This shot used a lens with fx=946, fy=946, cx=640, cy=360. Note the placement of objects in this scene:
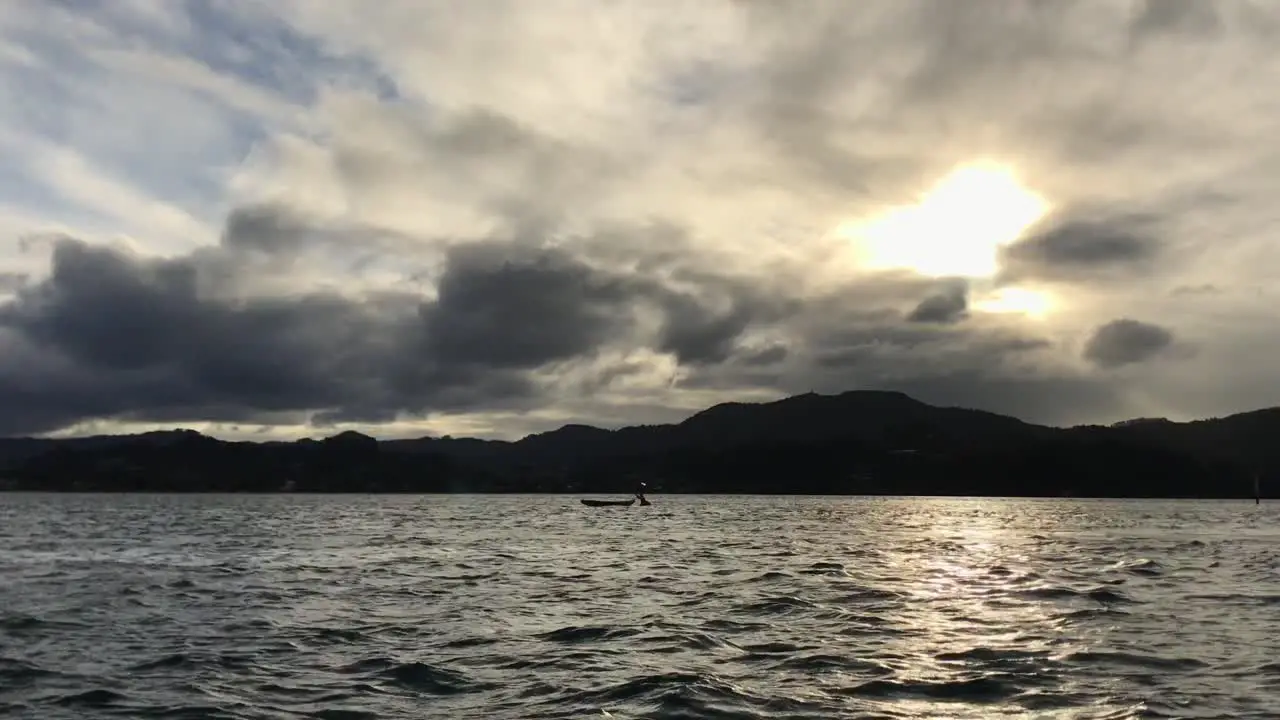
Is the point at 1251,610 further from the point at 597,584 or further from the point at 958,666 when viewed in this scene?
the point at 597,584

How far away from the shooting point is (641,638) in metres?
27.8

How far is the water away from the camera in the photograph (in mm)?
19906

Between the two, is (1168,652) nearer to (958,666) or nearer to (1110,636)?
(1110,636)

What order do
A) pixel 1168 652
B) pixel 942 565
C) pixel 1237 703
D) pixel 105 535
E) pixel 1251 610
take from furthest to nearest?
pixel 105 535 < pixel 942 565 < pixel 1251 610 < pixel 1168 652 < pixel 1237 703

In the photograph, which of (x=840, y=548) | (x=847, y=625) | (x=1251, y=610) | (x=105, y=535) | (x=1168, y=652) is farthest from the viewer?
(x=105, y=535)

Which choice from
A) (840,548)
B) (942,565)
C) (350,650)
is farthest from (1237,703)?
(840,548)

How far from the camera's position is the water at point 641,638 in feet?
65.3

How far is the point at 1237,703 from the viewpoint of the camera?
19109 mm

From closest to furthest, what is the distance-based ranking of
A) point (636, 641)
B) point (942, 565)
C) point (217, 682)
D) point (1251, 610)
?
1. point (217, 682)
2. point (636, 641)
3. point (1251, 610)
4. point (942, 565)

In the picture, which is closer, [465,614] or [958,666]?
[958,666]

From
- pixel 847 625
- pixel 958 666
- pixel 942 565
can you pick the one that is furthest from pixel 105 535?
pixel 958 666

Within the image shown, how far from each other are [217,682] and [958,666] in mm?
17737

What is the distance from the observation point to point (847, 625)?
30.1 meters

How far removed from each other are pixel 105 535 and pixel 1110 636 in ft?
298
